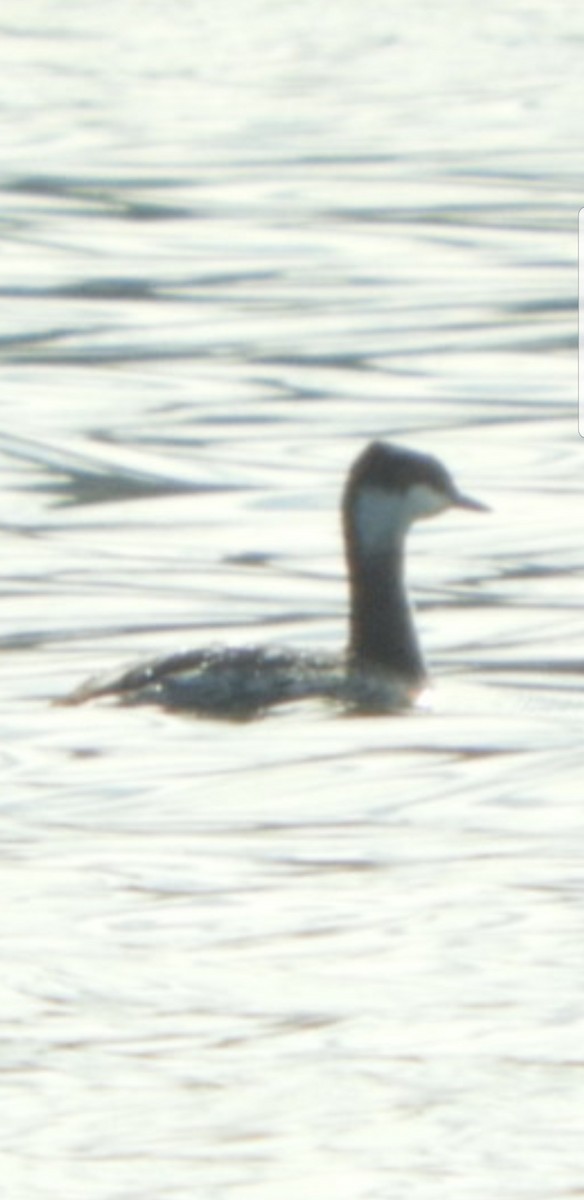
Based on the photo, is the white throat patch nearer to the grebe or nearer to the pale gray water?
the grebe

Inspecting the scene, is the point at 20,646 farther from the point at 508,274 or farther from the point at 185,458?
the point at 508,274

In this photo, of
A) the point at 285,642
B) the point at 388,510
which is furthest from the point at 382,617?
the point at 285,642

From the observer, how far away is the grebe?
11719 millimetres

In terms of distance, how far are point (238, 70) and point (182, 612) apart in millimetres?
17903

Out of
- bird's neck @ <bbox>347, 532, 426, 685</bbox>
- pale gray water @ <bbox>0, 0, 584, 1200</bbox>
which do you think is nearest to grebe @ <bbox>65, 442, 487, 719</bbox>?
bird's neck @ <bbox>347, 532, 426, 685</bbox>

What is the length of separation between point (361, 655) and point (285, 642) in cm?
77

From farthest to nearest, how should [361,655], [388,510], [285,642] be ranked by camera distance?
[285,642] → [388,510] → [361,655]

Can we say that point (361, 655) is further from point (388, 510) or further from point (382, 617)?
point (388, 510)

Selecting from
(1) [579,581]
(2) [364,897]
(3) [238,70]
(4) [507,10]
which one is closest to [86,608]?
(1) [579,581]

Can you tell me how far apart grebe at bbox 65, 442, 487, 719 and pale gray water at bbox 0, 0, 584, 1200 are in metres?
0.12

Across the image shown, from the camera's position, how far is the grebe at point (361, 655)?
11719 mm

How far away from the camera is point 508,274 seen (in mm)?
21312

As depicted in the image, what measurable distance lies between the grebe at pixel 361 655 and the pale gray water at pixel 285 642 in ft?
0.39

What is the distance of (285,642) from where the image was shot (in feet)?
43.1
